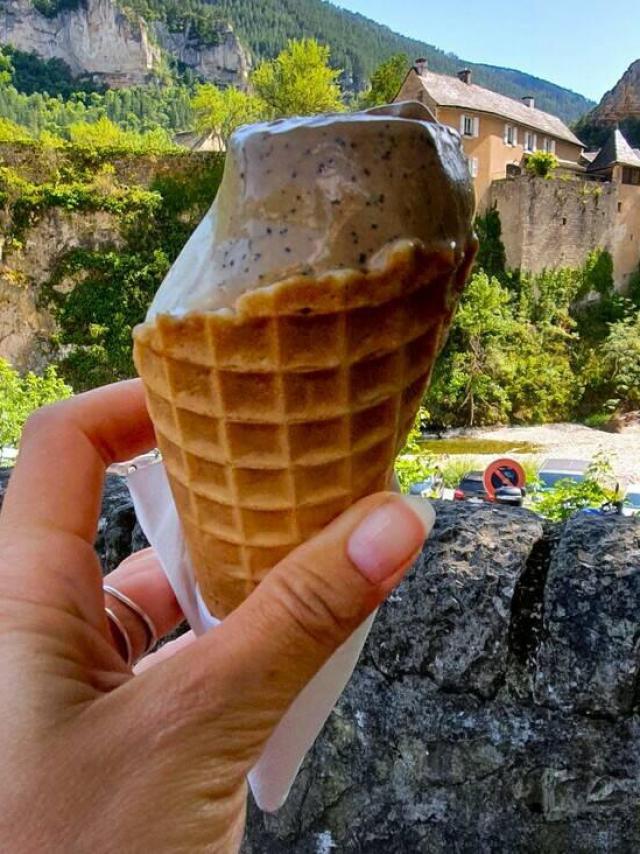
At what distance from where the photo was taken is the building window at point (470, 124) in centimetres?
2508

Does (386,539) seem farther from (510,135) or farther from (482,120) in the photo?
(510,135)

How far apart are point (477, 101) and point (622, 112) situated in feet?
58.8

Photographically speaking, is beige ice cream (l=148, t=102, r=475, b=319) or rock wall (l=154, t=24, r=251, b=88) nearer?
beige ice cream (l=148, t=102, r=475, b=319)

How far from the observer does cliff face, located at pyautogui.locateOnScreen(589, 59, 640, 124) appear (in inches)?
1521

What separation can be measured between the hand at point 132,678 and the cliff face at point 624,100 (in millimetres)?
44444

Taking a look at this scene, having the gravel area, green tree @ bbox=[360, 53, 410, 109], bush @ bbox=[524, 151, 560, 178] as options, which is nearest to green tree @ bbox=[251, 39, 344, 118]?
green tree @ bbox=[360, 53, 410, 109]

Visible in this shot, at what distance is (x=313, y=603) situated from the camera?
0.93m

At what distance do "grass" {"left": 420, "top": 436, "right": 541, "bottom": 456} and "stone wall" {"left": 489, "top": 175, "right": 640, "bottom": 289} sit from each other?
7.28 m

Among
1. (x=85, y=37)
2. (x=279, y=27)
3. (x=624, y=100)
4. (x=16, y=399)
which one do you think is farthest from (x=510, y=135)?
(x=279, y=27)

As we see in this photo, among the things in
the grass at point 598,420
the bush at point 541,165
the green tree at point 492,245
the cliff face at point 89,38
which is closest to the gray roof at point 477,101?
the bush at point 541,165

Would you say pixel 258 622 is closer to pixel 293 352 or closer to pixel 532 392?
pixel 293 352

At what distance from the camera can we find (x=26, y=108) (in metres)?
61.6

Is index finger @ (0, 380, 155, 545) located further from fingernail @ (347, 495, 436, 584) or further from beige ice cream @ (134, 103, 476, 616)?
fingernail @ (347, 495, 436, 584)

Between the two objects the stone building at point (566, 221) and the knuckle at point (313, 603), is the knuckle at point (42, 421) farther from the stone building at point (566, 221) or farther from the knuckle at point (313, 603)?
the stone building at point (566, 221)
